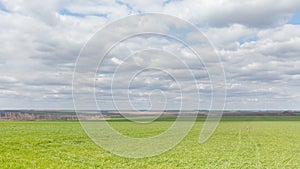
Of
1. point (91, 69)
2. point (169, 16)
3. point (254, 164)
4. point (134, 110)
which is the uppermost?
point (169, 16)

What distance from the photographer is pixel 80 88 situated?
15438 millimetres

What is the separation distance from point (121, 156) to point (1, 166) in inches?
331

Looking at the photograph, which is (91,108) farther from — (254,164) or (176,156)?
(254,164)

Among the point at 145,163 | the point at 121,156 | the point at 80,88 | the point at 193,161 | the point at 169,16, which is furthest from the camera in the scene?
the point at 121,156

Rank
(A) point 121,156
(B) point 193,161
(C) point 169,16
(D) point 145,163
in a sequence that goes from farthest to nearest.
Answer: (A) point 121,156
(B) point 193,161
(D) point 145,163
(C) point 169,16

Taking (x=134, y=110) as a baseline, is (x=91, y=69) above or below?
above

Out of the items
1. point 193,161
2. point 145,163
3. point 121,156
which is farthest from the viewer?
point 121,156

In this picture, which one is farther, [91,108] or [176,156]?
[176,156]

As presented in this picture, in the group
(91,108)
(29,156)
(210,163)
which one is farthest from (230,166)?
(29,156)

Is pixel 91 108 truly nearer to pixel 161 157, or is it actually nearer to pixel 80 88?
pixel 80 88

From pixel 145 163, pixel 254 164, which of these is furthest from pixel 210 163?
pixel 145 163

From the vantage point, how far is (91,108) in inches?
622

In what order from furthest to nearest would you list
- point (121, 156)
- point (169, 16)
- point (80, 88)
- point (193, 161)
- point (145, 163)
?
point (121, 156), point (193, 161), point (145, 163), point (169, 16), point (80, 88)

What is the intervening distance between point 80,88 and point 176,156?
35.7 ft
